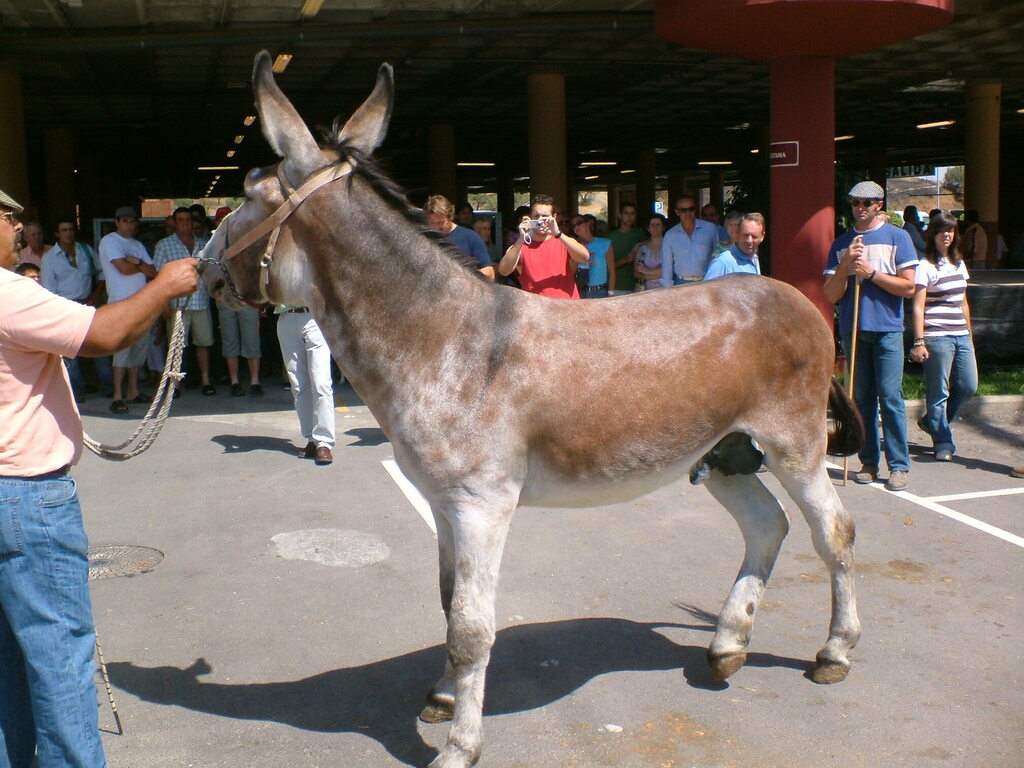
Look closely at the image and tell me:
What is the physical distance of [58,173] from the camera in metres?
27.0

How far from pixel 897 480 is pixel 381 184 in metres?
5.55

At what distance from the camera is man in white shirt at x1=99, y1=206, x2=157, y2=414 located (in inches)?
448

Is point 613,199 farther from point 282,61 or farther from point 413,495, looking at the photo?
point 413,495

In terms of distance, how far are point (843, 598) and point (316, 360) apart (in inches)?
210

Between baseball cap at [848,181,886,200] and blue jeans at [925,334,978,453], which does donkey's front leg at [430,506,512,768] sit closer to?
baseball cap at [848,181,886,200]

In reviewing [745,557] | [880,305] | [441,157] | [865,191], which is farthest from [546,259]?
[441,157]

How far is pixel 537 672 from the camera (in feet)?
15.3

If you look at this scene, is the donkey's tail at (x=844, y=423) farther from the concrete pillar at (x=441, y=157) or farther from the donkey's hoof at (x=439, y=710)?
the concrete pillar at (x=441, y=157)

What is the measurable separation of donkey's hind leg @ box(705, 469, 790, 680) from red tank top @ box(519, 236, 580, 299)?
4263 millimetres

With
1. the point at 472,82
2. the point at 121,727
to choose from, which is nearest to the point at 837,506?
the point at 121,727

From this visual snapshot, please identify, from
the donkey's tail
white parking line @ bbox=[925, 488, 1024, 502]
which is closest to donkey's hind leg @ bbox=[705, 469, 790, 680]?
the donkey's tail

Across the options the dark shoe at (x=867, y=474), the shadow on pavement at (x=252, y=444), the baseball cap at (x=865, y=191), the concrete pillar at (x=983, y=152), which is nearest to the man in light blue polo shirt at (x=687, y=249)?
the baseball cap at (x=865, y=191)

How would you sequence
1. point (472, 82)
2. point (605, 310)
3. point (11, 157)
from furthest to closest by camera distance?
point (472, 82)
point (11, 157)
point (605, 310)

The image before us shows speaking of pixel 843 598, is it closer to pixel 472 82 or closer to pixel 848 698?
pixel 848 698
